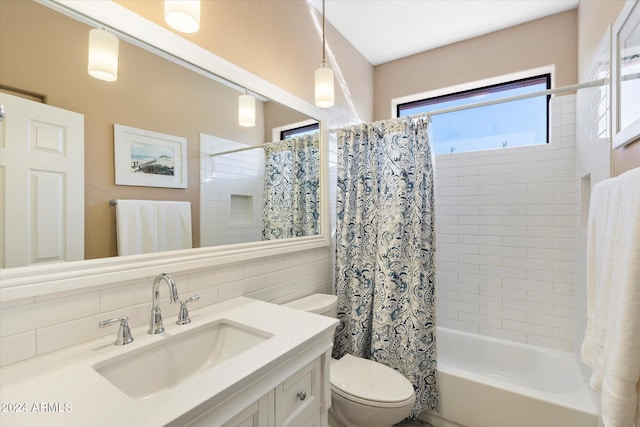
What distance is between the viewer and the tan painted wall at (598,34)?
1109 mm

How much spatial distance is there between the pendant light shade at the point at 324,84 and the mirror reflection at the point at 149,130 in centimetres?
23

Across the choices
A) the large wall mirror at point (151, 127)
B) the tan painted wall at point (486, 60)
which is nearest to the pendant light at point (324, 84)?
the large wall mirror at point (151, 127)

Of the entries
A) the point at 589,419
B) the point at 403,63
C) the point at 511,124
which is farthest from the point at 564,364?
the point at 403,63

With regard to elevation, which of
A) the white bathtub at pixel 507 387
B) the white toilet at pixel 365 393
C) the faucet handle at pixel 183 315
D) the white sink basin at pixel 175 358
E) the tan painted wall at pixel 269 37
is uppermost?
the tan painted wall at pixel 269 37

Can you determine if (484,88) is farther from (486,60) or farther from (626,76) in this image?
(626,76)

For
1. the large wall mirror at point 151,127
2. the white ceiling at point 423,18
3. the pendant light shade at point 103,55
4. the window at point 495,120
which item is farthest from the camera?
the window at point 495,120

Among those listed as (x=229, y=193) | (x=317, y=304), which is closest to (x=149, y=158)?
(x=229, y=193)

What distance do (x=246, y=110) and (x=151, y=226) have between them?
791mm

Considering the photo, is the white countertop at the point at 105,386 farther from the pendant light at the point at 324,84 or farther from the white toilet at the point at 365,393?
the pendant light at the point at 324,84

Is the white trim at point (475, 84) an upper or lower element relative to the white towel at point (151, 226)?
upper

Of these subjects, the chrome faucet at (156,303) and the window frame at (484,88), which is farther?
the window frame at (484,88)

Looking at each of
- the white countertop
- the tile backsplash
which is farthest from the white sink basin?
the tile backsplash

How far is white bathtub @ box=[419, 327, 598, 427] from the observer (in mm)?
1503

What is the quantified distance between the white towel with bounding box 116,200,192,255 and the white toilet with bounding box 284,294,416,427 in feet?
2.56
